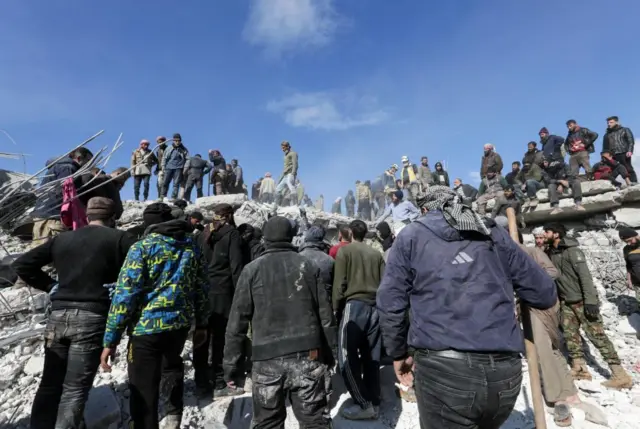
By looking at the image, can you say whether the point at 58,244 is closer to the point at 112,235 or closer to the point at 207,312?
the point at 112,235

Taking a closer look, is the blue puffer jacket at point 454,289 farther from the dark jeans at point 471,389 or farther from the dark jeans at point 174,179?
the dark jeans at point 174,179

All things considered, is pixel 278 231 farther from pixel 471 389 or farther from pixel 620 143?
pixel 620 143

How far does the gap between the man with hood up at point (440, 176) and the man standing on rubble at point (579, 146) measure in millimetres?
3421

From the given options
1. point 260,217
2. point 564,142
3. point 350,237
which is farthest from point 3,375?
point 564,142

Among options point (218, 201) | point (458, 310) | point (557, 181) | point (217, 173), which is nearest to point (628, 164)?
point (557, 181)

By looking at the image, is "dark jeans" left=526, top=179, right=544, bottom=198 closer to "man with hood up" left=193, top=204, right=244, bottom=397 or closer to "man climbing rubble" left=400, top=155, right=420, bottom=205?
"man climbing rubble" left=400, top=155, right=420, bottom=205

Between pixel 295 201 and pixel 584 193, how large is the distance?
788cm

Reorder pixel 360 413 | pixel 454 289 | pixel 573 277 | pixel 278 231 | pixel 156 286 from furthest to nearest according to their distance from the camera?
pixel 573 277 → pixel 360 413 → pixel 278 231 → pixel 156 286 → pixel 454 289

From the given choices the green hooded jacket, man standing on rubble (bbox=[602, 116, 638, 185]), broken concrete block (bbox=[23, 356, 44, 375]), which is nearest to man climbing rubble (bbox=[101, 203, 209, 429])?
broken concrete block (bbox=[23, 356, 44, 375])

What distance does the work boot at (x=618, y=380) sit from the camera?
4.24 m

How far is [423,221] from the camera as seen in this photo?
6.73ft

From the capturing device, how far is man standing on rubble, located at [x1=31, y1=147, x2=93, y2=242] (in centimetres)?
239

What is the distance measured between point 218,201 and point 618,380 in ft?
28.2

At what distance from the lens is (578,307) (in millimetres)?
4566
